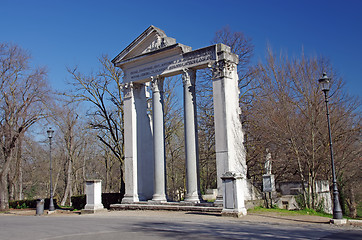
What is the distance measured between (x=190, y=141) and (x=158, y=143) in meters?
2.21

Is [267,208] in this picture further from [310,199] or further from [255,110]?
[255,110]

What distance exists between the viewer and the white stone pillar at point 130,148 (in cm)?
2158

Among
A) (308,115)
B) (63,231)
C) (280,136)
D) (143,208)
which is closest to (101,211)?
(143,208)

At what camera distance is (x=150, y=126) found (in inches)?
894

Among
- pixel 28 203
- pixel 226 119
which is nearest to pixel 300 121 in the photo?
pixel 226 119

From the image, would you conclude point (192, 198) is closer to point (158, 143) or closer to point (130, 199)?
point (158, 143)

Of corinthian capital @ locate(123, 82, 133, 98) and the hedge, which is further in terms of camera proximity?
the hedge

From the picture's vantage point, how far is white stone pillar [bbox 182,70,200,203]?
61.6 feet

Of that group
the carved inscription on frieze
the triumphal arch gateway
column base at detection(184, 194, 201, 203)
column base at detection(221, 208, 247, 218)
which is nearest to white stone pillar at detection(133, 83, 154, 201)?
the triumphal arch gateway

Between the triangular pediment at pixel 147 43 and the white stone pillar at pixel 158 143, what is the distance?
1.92 m

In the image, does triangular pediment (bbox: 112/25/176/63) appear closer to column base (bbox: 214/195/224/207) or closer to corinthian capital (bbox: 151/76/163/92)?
corinthian capital (bbox: 151/76/163/92)

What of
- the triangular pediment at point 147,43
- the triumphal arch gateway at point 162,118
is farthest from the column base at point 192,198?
the triangular pediment at point 147,43

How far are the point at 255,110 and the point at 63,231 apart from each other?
44.8 ft

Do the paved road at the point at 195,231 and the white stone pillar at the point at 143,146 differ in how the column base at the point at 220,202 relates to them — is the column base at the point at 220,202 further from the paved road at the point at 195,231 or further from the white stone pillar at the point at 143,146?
the white stone pillar at the point at 143,146
